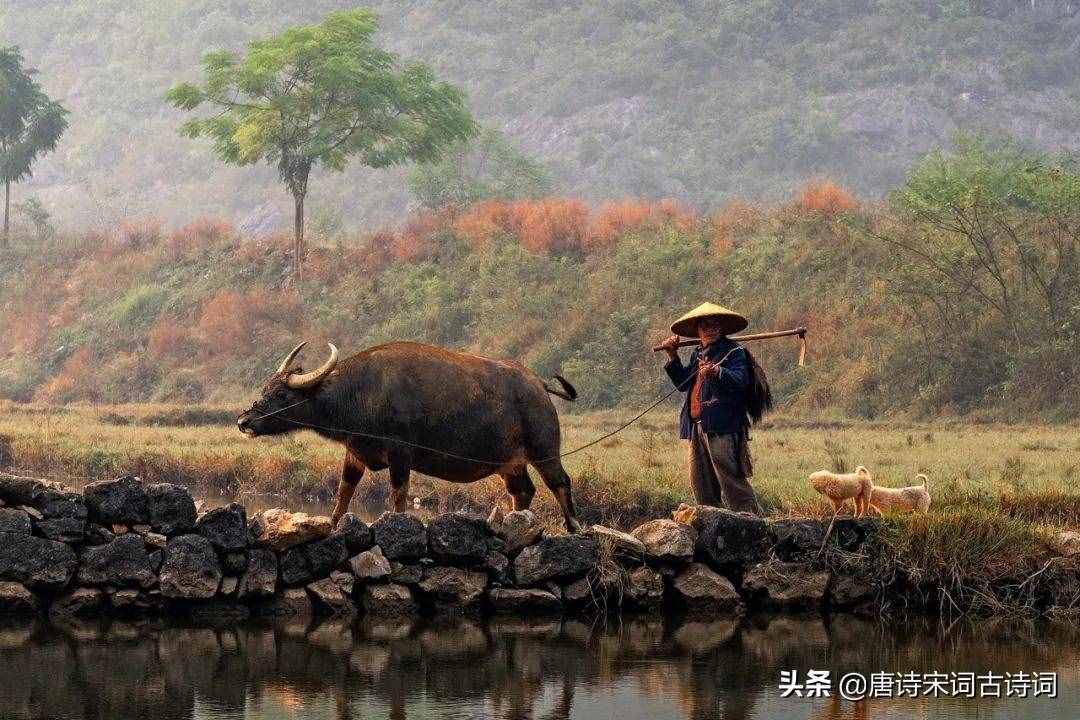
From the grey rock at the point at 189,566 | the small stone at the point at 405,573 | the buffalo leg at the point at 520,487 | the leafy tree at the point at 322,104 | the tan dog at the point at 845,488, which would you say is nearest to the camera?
the grey rock at the point at 189,566

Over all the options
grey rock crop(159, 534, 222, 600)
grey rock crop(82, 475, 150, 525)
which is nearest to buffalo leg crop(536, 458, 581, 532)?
grey rock crop(159, 534, 222, 600)

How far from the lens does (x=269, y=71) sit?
1421 inches

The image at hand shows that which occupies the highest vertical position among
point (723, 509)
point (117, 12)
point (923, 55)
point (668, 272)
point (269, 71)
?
point (117, 12)

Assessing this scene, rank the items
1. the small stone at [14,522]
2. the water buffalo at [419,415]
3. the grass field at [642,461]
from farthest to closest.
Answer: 1. the grass field at [642,461]
2. the water buffalo at [419,415]
3. the small stone at [14,522]

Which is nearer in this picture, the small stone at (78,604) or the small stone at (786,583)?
the small stone at (78,604)

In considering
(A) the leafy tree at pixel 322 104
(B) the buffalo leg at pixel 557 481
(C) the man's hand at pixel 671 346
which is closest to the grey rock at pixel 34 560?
(B) the buffalo leg at pixel 557 481

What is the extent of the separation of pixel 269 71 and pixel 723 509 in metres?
26.4

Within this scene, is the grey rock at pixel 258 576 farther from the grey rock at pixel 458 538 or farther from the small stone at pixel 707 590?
the small stone at pixel 707 590

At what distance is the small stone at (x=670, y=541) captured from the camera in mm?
11375

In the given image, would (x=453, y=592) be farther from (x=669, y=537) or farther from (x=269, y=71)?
(x=269, y=71)

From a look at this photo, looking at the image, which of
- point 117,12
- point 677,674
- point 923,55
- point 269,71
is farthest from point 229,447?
point 117,12

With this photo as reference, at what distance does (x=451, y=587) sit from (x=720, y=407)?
2.37 m

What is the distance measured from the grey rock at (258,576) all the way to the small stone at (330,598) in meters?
0.27

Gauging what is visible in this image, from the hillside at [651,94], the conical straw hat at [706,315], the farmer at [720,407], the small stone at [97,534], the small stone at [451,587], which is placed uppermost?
the hillside at [651,94]
